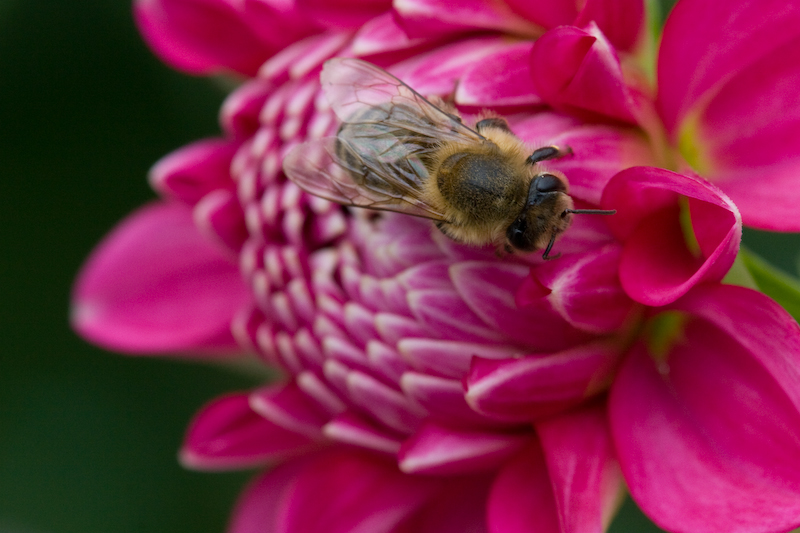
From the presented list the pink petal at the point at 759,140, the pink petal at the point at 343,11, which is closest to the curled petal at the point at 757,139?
the pink petal at the point at 759,140

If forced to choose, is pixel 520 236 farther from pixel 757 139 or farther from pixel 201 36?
pixel 201 36

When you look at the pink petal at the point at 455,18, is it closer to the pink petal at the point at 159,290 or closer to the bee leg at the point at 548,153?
the bee leg at the point at 548,153

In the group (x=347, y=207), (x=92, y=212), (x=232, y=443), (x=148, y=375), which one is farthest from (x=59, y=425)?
(x=347, y=207)

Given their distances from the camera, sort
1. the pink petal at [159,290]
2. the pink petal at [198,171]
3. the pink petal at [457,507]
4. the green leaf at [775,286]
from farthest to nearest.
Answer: the pink petal at [159,290], the pink petal at [198,171], the pink petal at [457,507], the green leaf at [775,286]

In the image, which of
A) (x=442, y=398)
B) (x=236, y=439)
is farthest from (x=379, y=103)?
(x=236, y=439)

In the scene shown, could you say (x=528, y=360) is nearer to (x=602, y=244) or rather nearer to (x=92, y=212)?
(x=602, y=244)

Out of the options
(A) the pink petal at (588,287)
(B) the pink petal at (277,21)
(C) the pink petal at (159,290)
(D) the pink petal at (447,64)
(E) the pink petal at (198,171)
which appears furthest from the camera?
(C) the pink petal at (159,290)
